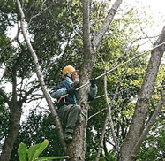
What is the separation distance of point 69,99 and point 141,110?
1.07m

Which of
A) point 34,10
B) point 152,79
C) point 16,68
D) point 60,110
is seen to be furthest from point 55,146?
point 152,79

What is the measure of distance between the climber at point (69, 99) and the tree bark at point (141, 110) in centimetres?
65

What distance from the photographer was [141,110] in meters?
2.71

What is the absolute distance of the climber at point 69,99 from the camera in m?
2.92

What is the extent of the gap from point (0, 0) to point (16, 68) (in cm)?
269

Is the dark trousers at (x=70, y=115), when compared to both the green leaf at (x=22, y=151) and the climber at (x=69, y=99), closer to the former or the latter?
the climber at (x=69, y=99)

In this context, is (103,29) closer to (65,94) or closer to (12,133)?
(65,94)

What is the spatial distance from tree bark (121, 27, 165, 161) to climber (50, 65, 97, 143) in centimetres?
65

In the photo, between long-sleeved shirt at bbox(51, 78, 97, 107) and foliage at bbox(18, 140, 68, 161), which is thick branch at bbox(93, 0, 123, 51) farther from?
foliage at bbox(18, 140, 68, 161)

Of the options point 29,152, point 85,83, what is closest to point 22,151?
point 29,152

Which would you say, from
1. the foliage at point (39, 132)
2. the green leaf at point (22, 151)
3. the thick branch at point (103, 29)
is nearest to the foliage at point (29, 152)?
the green leaf at point (22, 151)

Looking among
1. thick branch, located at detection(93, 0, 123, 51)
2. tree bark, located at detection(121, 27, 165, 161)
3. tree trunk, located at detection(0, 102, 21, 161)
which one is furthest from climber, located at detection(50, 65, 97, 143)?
tree trunk, located at detection(0, 102, 21, 161)

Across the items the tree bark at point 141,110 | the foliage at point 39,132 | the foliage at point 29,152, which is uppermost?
the foliage at point 39,132

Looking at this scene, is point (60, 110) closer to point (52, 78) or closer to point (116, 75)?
point (116, 75)
